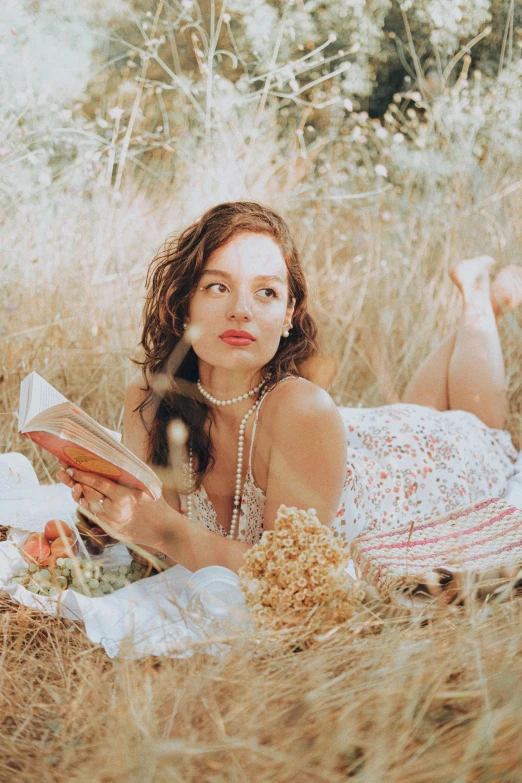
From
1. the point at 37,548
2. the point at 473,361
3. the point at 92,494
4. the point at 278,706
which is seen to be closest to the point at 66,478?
the point at 92,494

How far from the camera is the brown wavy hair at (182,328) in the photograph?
218 centimetres

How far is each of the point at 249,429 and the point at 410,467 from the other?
2.58 feet

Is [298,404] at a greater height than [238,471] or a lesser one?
greater

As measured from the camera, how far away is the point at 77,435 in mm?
1508

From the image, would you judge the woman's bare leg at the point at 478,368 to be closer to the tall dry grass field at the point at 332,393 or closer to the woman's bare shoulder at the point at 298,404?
the tall dry grass field at the point at 332,393

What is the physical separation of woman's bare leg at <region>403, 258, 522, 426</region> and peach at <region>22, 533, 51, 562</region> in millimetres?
1761

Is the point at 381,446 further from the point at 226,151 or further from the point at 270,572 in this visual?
the point at 226,151

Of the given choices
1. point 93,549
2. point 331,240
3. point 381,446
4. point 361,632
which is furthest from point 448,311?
point 361,632

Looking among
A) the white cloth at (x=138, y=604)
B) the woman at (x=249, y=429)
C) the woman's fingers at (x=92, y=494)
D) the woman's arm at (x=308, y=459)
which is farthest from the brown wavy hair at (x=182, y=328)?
the woman's fingers at (x=92, y=494)

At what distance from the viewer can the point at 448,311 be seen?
4.06 meters

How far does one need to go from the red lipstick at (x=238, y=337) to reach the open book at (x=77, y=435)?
0.55 m

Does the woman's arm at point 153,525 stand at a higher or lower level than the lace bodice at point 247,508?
higher

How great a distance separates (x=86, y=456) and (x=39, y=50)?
10.2 feet

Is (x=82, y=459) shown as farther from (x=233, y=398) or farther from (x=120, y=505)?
(x=233, y=398)
